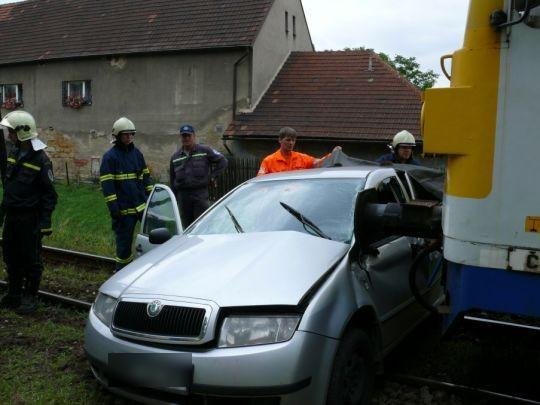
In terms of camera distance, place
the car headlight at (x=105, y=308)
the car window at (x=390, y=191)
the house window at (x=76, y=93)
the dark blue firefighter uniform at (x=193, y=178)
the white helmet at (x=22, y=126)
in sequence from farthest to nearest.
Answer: the house window at (x=76, y=93) → the dark blue firefighter uniform at (x=193, y=178) → the white helmet at (x=22, y=126) → the car window at (x=390, y=191) → the car headlight at (x=105, y=308)

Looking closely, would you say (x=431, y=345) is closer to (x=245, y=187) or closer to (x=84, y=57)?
(x=245, y=187)

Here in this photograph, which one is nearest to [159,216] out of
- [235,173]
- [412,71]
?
[235,173]

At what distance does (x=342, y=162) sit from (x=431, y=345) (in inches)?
92.9

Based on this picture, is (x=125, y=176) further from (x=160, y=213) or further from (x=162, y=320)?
(x=162, y=320)

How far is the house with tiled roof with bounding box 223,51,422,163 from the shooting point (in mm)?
17391

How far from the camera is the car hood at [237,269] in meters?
3.19

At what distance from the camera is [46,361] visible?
4543 millimetres

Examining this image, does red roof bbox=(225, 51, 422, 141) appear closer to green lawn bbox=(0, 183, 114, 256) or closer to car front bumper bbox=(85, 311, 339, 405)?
green lawn bbox=(0, 183, 114, 256)

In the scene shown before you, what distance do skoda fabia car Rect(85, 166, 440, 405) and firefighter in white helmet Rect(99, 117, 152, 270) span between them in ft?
6.79

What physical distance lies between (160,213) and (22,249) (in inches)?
61.1

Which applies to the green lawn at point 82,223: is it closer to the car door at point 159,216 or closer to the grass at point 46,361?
the grass at point 46,361

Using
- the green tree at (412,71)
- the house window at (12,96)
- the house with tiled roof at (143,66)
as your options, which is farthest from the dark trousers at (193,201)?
the green tree at (412,71)

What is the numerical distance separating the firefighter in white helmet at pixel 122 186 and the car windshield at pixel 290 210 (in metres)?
1.99

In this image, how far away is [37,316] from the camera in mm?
5715
